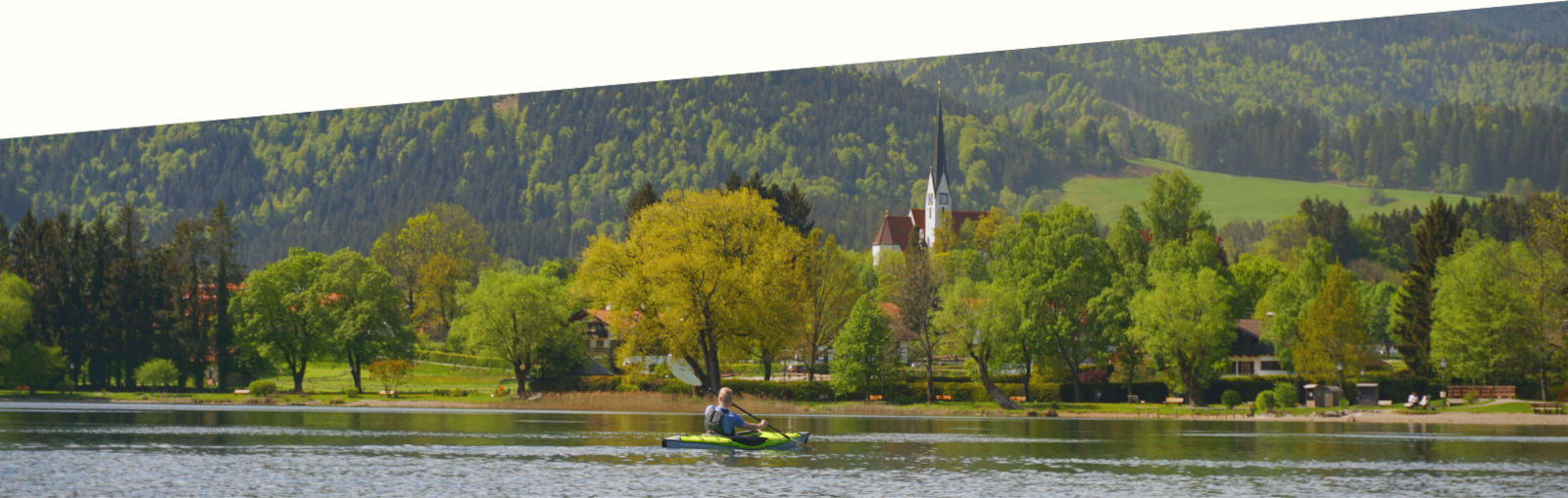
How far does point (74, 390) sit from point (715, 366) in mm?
32071

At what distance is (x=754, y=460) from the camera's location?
37406 mm

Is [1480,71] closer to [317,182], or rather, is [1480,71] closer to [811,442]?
[811,442]

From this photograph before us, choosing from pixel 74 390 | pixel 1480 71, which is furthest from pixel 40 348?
pixel 1480 71

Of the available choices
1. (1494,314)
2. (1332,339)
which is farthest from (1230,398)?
(1494,314)

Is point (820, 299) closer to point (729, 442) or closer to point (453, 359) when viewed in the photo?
point (453, 359)

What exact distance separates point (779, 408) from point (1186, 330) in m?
18.4

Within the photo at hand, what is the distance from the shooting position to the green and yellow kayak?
127 feet

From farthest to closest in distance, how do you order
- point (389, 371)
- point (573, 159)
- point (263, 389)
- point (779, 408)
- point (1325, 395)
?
point (573, 159) < point (389, 371) < point (263, 389) < point (1325, 395) < point (779, 408)

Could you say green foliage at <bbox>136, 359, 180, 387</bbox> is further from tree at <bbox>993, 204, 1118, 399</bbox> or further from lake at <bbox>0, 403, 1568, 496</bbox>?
tree at <bbox>993, 204, 1118, 399</bbox>

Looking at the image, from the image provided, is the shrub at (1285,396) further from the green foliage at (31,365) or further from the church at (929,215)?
the church at (929,215)

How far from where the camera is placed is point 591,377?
74.6 m

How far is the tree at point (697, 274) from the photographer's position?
6412cm

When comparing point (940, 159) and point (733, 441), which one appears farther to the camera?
point (940, 159)

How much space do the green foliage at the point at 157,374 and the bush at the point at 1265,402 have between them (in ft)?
163
